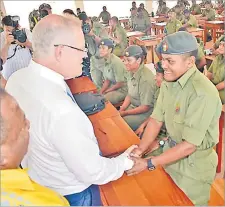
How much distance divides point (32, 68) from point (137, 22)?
648 centimetres

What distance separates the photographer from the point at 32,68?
120 centimetres

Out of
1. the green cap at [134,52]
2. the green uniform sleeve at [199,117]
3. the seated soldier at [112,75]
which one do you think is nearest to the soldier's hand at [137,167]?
the green uniform sleeve at [199,117]

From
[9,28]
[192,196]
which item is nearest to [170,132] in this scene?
[192,196]

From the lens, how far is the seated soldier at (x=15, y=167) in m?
0.67

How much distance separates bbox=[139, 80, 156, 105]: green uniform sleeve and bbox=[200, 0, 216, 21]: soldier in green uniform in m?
5.47

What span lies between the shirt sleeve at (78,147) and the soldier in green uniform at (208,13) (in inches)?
272

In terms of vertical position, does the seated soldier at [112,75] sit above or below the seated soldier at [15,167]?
below

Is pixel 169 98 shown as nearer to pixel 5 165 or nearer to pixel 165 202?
pixel 165 202

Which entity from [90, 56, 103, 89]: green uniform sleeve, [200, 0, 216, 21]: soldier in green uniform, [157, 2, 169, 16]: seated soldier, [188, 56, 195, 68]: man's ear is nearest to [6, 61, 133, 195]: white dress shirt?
[188, 56, 195, 68]: man's ear

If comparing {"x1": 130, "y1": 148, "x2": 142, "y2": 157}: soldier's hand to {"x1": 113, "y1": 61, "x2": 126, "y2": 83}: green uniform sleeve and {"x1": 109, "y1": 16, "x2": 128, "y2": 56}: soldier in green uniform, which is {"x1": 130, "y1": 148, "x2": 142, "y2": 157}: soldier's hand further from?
{"x1": 109, "y1": 16, "x2": 128, "y2": 56}: soldier in green uniform

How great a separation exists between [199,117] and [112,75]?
→ 1896mm

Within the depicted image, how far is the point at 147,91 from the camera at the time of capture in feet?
8.10

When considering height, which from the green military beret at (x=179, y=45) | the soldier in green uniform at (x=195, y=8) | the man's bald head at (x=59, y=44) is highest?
the man's bald head at (x=59, y=44)

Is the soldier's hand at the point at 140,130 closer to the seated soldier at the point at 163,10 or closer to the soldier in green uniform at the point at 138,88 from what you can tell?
the soldier in green uniform at the point at 138,88
